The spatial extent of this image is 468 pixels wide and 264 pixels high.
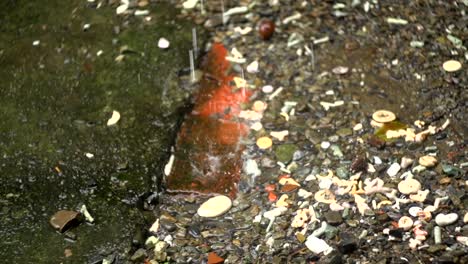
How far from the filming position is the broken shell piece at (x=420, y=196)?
Result: 2.50m

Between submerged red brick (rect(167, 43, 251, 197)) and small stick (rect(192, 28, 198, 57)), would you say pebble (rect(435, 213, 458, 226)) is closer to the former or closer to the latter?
submerged red brick (rect(167, 43, 251, 197))

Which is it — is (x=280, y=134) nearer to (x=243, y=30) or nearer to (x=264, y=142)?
(x=264, y=142)

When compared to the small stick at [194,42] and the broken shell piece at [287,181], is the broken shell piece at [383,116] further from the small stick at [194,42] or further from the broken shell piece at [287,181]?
the small stick at [194,42]

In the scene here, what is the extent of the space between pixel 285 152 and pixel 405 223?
609 mm

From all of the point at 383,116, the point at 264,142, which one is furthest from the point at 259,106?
the point at 383,116

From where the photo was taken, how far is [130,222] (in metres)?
2.55

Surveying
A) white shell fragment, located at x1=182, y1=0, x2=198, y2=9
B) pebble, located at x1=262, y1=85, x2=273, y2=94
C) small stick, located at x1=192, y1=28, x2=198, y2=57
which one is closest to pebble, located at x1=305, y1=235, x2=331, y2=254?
pebble, located at x1=262, y1=85, x2=273, y2=94

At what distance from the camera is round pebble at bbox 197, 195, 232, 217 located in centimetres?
257

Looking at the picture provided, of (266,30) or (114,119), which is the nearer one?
(114,119)

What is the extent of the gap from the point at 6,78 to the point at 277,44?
54.2 inches

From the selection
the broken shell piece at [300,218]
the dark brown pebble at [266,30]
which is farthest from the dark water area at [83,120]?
the broken shell piece at [300,218]

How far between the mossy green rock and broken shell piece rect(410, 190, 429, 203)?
1.74 ft

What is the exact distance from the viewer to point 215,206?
102 inches

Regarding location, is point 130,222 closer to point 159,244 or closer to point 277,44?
point 159,244
